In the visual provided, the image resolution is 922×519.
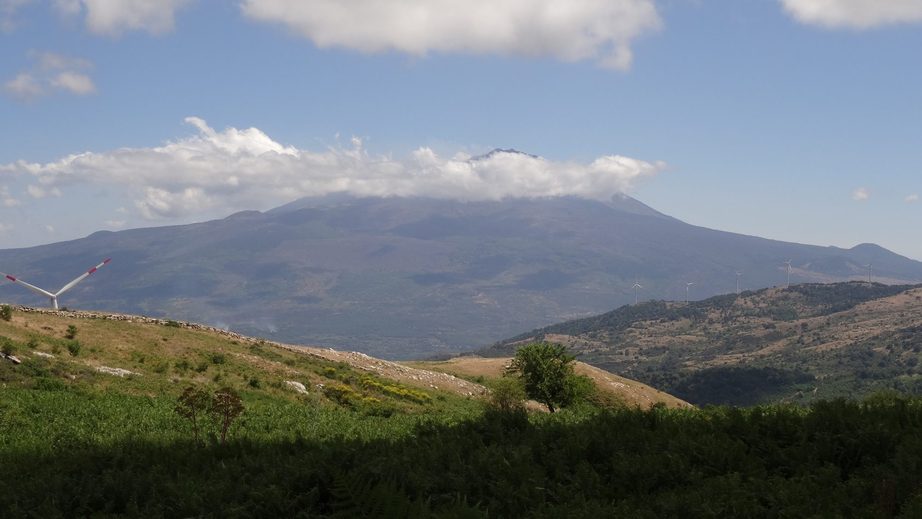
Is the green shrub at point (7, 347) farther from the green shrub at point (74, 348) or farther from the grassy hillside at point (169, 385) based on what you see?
the green shrub at point (74, 348)

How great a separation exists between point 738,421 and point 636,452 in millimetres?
3258

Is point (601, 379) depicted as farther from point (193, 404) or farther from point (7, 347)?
point (193, 404)

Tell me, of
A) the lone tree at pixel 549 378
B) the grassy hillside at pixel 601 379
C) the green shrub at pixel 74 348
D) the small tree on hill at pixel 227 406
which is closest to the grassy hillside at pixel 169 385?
the green shrub at pixel 74 348

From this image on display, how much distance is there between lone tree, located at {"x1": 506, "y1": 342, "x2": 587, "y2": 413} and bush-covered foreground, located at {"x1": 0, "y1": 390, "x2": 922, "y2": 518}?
1384 inches

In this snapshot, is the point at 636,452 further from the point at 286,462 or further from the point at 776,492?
the point at 286,462

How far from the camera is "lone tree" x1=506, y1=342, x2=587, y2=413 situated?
181 ft

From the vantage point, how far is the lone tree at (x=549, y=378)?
181ft

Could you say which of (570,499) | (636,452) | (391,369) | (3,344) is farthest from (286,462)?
(391,369)

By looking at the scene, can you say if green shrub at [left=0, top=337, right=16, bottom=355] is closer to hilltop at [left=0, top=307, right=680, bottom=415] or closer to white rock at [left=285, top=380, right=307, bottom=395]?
hilltop at [left=0, top=307, right=680, bottom=415]

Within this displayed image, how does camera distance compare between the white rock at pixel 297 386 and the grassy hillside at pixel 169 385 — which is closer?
the grassy hillside at pixel 169 385

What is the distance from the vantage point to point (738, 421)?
1748cm

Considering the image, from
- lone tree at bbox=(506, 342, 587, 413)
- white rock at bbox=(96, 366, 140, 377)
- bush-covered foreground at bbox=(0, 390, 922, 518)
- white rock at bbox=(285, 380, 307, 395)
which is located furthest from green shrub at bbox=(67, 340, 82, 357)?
lone tree at bbox=(506, 342, 587, 413)

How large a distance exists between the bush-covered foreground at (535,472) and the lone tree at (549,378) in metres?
35.1

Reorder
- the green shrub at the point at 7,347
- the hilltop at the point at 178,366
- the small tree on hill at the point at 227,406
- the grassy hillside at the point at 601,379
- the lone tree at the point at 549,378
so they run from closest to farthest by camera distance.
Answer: the small tree on hill at the point at 227,406 → the hilltop at the point at 178,366 → the green shrub at the point at 7,347 → the lone tree at the point at 549,378 → the grassy hillside at the point at 601,379
